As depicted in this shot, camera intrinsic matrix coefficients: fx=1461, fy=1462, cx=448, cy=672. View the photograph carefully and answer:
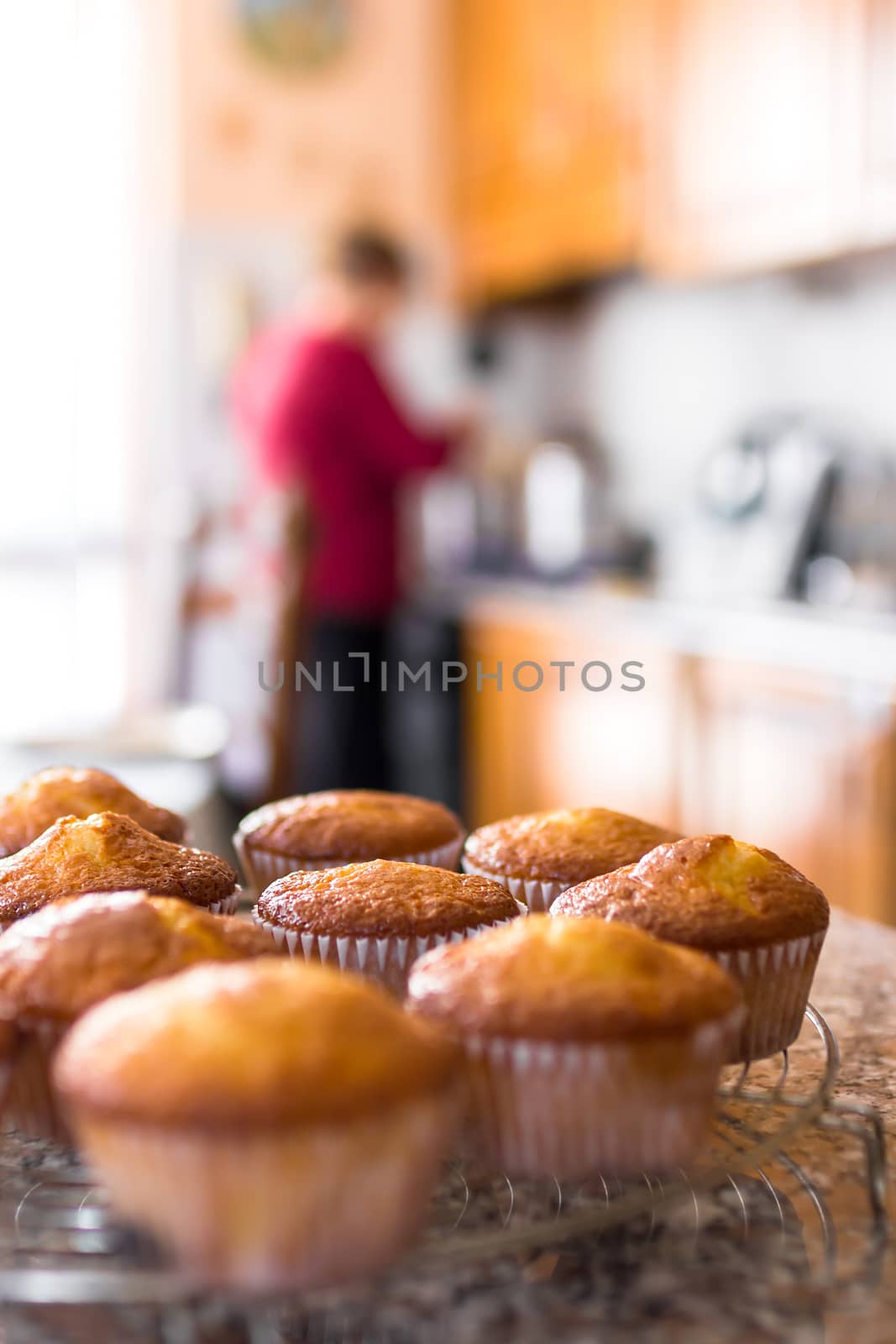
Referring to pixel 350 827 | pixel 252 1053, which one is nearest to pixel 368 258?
pixel 350 827

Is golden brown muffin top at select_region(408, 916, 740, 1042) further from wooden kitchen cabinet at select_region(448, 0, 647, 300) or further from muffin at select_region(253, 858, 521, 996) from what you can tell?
wooden kitchen cabinet at select_region(448, 0, 647, 300)

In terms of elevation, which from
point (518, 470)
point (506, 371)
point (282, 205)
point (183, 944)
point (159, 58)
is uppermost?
point (159, 58)

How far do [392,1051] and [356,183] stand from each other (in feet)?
12.9

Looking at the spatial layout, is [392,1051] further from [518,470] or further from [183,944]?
[518,470]

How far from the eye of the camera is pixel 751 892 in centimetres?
79

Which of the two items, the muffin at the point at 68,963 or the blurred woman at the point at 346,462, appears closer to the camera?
the muffin at the point at 68,963

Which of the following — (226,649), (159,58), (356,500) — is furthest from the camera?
(159,58)

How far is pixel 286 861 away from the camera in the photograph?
0.98 m

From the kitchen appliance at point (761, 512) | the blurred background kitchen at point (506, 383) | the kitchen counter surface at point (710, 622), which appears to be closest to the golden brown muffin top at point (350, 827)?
the blurred background kitchen at point (506, 383)

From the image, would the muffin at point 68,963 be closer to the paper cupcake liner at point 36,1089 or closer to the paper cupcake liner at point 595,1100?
the paper cupcake liner at point 36,1089

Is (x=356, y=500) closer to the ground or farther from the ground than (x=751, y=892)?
farther from the ground

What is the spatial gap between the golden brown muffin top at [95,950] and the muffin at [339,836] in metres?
0.29

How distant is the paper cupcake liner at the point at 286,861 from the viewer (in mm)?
972

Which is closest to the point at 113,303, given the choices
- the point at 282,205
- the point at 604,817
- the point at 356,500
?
the point at 282,205
